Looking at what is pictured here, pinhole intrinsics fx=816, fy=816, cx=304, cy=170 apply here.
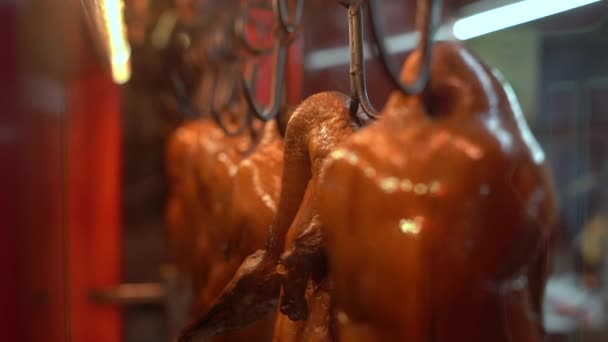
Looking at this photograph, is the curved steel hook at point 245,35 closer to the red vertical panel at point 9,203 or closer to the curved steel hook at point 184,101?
the curved steel hook at point 184,101

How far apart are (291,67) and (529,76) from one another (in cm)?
50

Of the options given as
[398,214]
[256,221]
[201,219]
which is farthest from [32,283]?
[398,214]

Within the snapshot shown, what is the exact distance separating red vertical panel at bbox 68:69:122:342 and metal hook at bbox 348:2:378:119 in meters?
1.61

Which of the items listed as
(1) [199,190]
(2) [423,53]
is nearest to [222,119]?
(1) [199,190]

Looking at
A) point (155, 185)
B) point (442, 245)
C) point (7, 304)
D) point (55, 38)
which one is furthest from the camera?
point (155, 185)

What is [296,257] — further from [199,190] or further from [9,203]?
[9,203]

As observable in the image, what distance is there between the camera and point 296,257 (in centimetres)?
82

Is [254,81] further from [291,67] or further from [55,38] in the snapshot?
[55,38]

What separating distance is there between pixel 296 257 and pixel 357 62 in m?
0.21

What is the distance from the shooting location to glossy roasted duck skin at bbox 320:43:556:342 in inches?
23.3

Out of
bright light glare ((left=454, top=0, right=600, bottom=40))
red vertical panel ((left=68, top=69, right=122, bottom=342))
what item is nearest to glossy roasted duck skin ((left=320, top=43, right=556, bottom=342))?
bright light glare ((left=454, top=0, right=600, bottom=40))

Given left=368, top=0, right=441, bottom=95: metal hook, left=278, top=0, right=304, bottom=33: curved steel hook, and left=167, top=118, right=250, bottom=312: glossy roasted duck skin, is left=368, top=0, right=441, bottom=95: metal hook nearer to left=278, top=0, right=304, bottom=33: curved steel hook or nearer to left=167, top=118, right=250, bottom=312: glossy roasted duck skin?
left=278, top=0, right=304, bottom=33: curved steel hook

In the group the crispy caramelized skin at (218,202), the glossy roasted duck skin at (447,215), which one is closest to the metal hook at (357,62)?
the glossy roasted duck skin at (447,215)

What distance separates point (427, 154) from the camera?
0.61m
